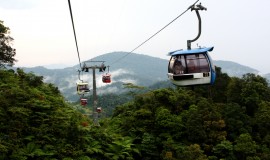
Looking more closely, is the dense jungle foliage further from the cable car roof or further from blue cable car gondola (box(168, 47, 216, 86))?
the cable car roof

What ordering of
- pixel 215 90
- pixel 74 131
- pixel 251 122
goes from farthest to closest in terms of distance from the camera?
pixel 215 90 < pixel 251 122 < pixel 74 131

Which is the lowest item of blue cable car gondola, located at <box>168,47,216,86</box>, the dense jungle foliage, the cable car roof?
the dense jungle foliage

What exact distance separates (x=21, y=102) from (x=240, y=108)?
1952 cm

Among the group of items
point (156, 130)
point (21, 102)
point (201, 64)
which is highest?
point (201, 64)

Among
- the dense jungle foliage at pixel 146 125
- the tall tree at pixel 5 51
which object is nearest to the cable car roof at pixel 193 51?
the dense jungle foliage at pixel 146 125

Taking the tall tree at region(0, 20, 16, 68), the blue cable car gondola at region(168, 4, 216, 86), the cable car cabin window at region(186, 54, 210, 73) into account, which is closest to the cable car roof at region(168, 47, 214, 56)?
the blue cable car gondola at region(168, 4, 216, 86)

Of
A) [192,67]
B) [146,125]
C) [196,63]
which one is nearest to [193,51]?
[196,63]

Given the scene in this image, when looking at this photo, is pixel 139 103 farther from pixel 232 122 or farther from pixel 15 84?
pixel 15 84

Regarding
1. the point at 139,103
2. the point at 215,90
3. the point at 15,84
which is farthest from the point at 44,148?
the point at 215,90

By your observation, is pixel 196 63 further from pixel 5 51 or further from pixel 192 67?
pixel 5 51

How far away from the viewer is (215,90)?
1547 inches

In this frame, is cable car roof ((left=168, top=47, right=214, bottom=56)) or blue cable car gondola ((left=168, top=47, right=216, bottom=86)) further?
blue cable car gondola ((left=168, top=47, right=216, bottom=86))

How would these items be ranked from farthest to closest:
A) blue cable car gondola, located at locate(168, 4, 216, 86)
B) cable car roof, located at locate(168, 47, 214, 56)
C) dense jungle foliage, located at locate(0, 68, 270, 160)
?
dense jungle foliage, located at locate(0, 68, 270, 160) → blue cable car gondola, located at locate(168, 4, 216, 86) → cable car roof, located at locate(168, 47, 214, 56)

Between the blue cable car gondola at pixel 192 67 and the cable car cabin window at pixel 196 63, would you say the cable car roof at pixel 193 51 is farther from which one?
the cable car cabin window at pixel 196 63
